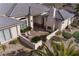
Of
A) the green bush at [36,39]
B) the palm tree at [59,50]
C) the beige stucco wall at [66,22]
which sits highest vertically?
the beige stucco wall at [66,22]

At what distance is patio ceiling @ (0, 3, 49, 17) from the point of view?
1940 mm

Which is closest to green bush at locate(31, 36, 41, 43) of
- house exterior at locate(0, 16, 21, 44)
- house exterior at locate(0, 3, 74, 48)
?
house exterior at locate(0, 3, 74, 48)

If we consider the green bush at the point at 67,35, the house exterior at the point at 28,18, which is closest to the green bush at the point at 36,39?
the house exterior at the point at 28,18

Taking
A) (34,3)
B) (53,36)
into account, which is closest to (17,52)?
(53,36)

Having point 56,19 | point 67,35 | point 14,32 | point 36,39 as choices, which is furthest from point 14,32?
point 67,35

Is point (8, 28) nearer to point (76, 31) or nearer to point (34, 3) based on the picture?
point (34, 3)

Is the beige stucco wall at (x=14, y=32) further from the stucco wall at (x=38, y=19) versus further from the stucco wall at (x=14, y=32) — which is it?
the stucco wall at (x=38, y=19)

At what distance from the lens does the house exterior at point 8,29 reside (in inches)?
76.4

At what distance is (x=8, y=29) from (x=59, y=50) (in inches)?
23.4

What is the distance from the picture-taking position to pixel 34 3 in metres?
2.00

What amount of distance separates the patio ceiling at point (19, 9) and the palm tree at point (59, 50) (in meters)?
0.38

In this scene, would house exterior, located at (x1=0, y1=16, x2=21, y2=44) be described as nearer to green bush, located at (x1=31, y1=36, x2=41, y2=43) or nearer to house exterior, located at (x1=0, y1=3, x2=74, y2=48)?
house exterior, located at (x1=0, y1=3, x2=74, y2=48)

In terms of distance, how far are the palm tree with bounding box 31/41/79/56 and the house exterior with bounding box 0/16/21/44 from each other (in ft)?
0.93

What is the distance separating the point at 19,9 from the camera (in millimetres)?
1971
